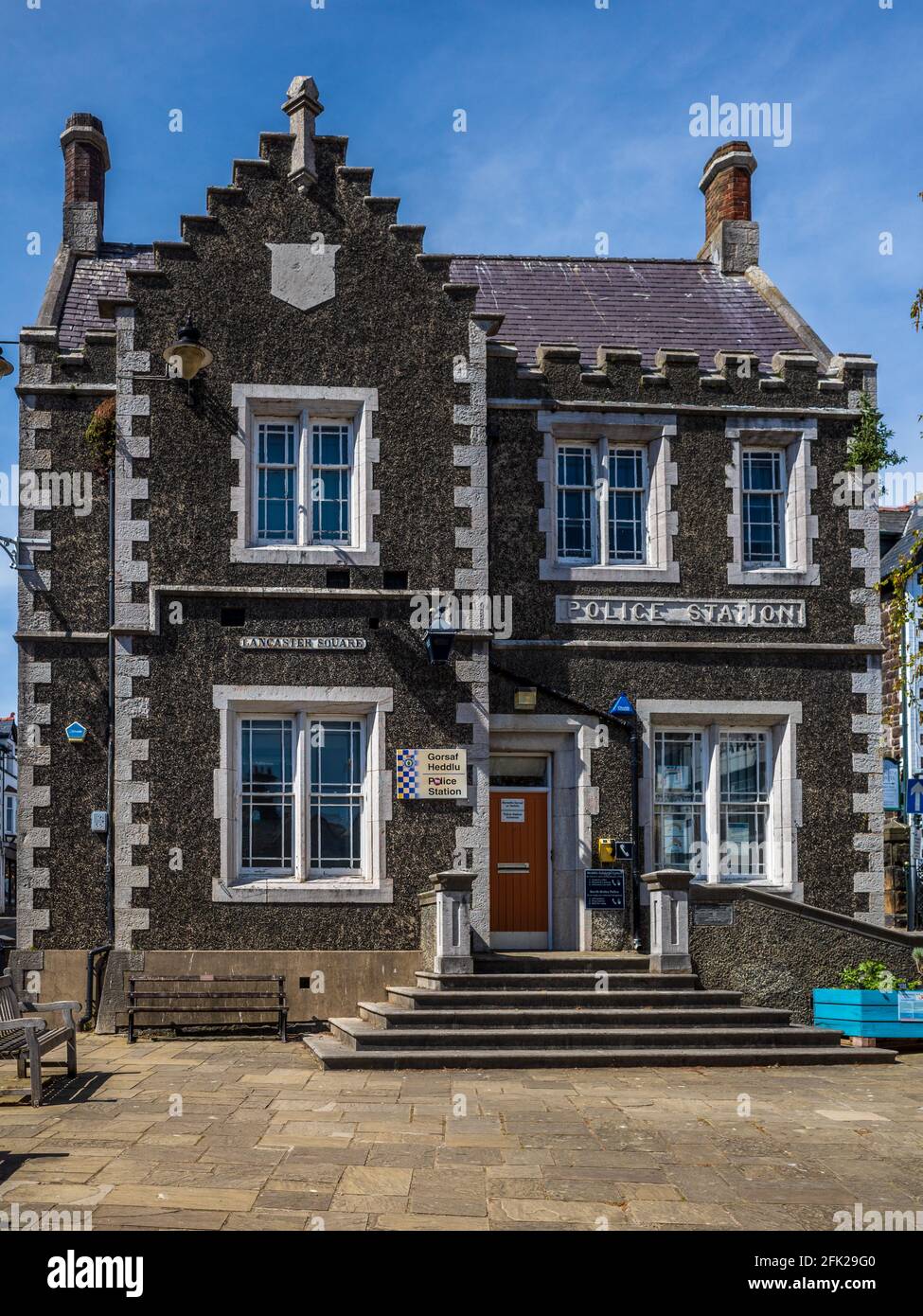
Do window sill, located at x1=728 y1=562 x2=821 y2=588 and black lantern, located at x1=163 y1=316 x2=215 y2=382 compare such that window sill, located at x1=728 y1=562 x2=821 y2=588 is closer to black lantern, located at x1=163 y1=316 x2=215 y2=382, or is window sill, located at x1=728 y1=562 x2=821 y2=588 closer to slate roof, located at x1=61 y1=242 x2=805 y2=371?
slate roof, located at x1=61 y1=242 x2=805 y2=371

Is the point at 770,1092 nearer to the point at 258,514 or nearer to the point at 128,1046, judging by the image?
the point at 128,1046

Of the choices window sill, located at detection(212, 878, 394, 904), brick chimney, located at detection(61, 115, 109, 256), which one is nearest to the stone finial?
brick chimney, located at detection(61, 115, 109, 256)

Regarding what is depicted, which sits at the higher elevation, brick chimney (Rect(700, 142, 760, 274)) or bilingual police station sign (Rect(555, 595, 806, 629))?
brick chimney (Rect(700, 142, 760, 274))

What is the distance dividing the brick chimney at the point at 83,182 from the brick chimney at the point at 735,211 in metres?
8.95

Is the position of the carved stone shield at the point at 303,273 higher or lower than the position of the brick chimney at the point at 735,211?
lower

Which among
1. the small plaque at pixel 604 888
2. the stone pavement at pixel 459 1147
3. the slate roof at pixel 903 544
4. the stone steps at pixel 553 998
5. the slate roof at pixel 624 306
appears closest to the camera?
the stone pavement at pixel 459 1147

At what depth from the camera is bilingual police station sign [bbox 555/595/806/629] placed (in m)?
15.4

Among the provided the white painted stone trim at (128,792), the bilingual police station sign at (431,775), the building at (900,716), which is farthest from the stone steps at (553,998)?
the building at (900,716)

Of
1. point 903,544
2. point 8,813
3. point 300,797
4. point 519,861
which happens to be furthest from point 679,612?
point 8,813

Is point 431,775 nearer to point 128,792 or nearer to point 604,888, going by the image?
point 604,888

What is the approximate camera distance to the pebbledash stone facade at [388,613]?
14.4 metres

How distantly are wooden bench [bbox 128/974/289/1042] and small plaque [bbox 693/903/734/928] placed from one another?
14.2ft

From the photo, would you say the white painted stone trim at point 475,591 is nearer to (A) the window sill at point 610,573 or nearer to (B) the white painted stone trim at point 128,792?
(A) the window sill at point 610,573

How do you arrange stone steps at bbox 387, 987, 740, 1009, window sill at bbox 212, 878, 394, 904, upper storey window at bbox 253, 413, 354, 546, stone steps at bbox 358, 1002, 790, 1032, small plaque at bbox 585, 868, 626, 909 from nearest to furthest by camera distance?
stone steps at bbox 358, 1002, 790, 1032 < stone steps at bbox 387, 987, 740, 1009 < window sill at bbox 212, 878, 394, 904 < small plaque at bbox 585, 868, 626, 909 < upper storey window at bbox 253, 413, 354, 546
